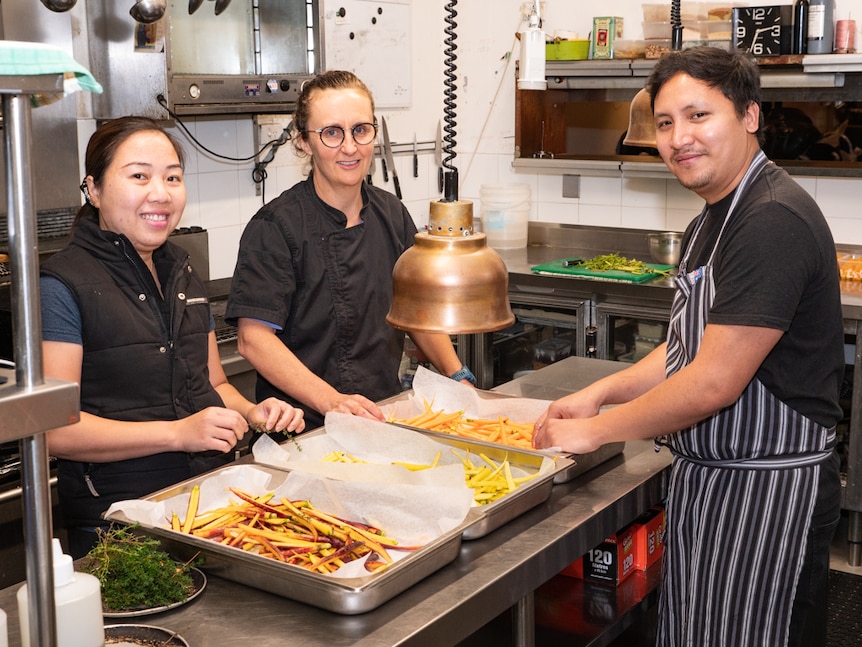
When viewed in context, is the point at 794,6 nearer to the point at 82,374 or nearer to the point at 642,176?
the point at 642,176

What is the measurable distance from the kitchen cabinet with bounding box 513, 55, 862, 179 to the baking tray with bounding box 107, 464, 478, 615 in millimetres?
3337

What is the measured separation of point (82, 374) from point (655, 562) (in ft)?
5.07

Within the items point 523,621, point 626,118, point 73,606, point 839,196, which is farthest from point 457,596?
point 626,118

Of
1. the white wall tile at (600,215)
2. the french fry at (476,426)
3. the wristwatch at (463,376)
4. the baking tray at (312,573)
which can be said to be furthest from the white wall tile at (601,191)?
the baking tray at (312,573)

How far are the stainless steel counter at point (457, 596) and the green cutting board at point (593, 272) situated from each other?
239cm

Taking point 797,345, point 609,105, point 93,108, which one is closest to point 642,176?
point 609,105

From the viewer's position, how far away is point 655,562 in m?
2.64

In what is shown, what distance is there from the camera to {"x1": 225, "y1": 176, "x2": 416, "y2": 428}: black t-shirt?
9.07ft

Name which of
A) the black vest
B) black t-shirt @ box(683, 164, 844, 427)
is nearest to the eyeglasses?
the black vest

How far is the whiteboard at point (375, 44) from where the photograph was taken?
196 inches

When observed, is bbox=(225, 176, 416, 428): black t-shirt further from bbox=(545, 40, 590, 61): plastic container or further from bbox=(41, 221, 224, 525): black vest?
bbox=(545, 40, 590, 61): plastic container

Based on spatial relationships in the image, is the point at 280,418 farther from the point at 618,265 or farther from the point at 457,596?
the point at 618,265

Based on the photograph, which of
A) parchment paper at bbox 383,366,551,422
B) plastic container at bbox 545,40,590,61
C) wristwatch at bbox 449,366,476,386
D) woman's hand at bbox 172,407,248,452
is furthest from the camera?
plastic container at bbox 545,40,590,61

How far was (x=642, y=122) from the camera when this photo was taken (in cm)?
255
